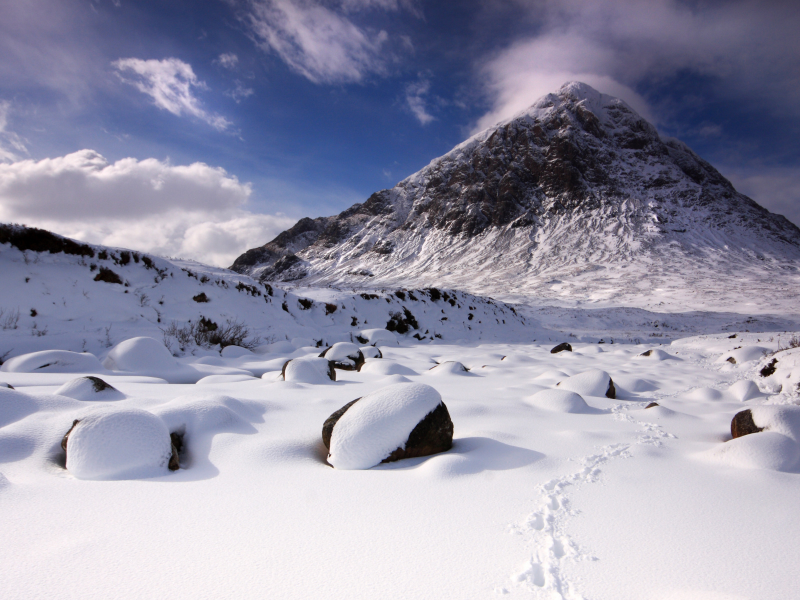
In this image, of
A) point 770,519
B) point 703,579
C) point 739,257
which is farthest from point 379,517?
point 739,257

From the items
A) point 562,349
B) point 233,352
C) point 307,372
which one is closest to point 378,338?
point 233,352

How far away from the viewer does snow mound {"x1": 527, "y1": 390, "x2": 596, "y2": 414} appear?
2746 millimetres

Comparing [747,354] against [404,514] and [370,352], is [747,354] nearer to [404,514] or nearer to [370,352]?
[370,352]

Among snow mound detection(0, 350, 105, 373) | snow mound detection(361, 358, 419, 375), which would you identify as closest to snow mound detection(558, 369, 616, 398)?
snow mound detection(361, 358, 419, 375)

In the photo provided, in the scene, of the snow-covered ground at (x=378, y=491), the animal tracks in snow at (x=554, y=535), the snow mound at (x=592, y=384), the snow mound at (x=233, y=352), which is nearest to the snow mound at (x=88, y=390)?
the snow-covered ground at (x=378, y=491)

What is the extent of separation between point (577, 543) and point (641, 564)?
17cm

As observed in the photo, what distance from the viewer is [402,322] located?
8828 mm

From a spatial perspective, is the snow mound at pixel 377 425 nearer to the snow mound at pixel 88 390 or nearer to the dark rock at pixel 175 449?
the dark rock at pixel 175 449

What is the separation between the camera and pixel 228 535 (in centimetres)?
115

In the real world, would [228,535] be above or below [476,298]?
below

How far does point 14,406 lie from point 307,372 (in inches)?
75.6

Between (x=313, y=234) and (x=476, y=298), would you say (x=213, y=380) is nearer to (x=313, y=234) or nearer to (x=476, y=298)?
(x=476, y=298)

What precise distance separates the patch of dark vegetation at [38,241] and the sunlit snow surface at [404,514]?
430cm

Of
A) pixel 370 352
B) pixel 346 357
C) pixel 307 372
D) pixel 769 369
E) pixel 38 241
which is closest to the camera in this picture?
pixel 307 372
